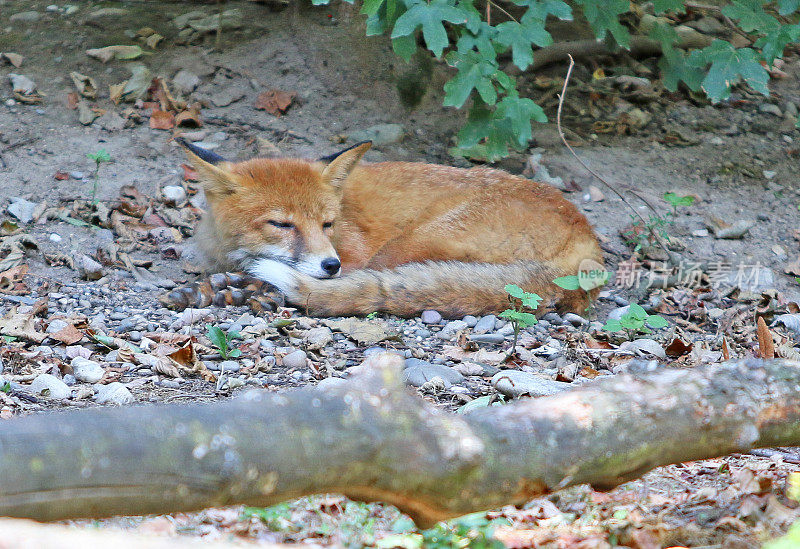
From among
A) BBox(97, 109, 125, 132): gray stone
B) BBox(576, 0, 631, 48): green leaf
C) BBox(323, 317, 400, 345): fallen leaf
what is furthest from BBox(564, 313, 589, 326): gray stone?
BBox(97, 109, 125, 132): gray stone

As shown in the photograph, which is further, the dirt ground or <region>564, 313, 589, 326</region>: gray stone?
<region>564, 313, 589, 326</region>: gray stone

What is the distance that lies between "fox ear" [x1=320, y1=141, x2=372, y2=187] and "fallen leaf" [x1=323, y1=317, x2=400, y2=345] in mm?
1280

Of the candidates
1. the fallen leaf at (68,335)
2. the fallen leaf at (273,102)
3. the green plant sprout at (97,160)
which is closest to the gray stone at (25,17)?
the green plant sprout at (97,160)

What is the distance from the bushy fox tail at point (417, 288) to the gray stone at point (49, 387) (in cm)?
166

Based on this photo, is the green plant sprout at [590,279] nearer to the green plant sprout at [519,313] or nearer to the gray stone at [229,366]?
the green plant sprout at [519,313]

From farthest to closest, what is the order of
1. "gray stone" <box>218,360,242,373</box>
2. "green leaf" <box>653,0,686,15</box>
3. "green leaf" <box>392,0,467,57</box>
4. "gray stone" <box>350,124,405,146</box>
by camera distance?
"gray stone" <box>350,124,405,146</box> → "green leaf" <box>653,0,686,15</box> → "green leaf" <box>392,0,467,57</box> → "gray stone" <box>218,360,242,373</box>

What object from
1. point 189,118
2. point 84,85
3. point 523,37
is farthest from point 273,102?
point 523,37

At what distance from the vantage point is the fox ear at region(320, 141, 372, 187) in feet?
17.0

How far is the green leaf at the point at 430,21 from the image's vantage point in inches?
194

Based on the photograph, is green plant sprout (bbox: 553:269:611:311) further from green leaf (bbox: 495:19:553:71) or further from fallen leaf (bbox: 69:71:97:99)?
fallen leaf (bbox: 69:71:97:99)

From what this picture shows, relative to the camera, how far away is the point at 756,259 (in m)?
5.89

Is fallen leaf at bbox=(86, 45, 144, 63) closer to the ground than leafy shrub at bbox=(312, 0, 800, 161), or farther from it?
closer to the ground

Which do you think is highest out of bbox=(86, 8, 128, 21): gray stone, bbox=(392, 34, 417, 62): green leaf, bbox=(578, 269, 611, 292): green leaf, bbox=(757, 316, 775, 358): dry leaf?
bbox=(392, 34, 417, 62): green leaf

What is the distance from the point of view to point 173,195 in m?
6.18
